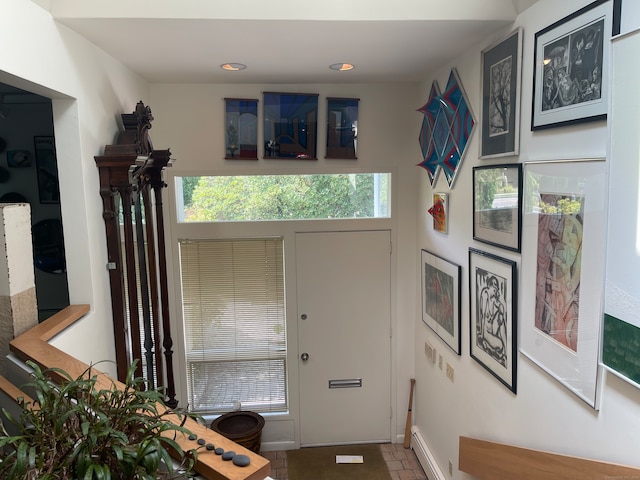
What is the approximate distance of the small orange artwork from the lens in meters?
3.00

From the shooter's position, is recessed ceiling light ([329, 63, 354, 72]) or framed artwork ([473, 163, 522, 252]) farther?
recessed ceiling light ([329, 63, 354, 72])

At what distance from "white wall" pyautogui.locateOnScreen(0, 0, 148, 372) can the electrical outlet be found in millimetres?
2140

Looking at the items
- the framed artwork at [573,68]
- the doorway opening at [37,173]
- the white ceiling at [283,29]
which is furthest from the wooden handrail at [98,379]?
the framed artwork at [573,68]

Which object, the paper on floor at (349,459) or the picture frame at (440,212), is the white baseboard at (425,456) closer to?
the paper on floor at (349,459)

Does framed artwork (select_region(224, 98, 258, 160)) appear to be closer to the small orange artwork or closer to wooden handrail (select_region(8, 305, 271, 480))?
the small orange artwork

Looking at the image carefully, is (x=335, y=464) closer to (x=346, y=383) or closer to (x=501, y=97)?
(x=346, y=383)

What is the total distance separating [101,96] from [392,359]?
2858 mm

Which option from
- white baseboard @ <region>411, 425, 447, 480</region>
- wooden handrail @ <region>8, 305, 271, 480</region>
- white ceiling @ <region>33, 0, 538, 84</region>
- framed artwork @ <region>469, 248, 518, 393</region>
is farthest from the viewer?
white baseboard @ <region>411, 425, 447, 480</region>

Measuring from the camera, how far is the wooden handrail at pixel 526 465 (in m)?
1.56

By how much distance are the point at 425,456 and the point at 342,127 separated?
256 centimetres

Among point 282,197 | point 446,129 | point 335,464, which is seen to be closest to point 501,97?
point 446,129

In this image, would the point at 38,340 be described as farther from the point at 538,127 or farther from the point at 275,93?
the point at 275,93

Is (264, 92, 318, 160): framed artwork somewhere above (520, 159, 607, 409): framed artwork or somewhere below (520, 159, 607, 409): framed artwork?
above

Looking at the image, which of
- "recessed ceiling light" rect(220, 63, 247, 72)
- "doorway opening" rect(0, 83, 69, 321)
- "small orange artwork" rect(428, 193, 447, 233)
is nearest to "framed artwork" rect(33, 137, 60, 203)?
"doorway opening" rect(0, 83, 69, 321)
